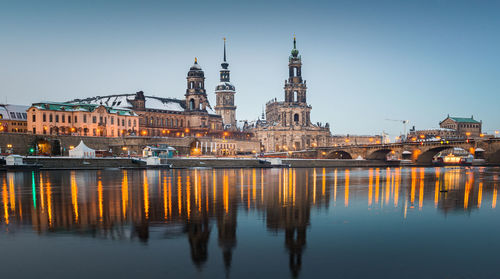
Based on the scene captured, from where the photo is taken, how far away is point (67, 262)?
1331 cm

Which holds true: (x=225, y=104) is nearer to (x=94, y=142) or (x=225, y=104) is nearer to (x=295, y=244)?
(x=94, y=142)

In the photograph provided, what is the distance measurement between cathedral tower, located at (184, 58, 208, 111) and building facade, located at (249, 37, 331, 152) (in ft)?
101

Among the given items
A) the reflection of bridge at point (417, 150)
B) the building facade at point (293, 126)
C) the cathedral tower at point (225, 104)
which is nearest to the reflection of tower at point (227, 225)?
the reflection of bridge at point (417, 150)

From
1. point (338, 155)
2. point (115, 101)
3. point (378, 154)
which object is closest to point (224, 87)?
point (115, 101)

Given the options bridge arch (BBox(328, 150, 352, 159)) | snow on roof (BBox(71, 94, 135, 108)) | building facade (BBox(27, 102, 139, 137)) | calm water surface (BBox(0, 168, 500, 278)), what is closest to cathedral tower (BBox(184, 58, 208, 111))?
snow on roof (BBox(71, 94, 135, 108))

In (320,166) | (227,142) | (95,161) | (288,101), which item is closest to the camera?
(95,161)

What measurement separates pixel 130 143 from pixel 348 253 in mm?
98247

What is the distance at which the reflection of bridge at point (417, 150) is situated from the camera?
100 meters

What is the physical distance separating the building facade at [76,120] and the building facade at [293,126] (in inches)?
2459

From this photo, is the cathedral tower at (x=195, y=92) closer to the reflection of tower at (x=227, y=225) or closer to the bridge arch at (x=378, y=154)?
the bridge arch at (x=378, y=154)

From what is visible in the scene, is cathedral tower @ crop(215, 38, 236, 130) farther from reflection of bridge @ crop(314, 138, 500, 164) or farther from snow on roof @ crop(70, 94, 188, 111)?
reflection of bridge @ crop(314, 138, 500, 164)

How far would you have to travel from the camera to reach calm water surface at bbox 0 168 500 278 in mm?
12797

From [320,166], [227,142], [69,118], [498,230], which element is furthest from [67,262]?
[227,142]

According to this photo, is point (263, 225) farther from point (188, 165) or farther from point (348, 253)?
point (188, 165)
